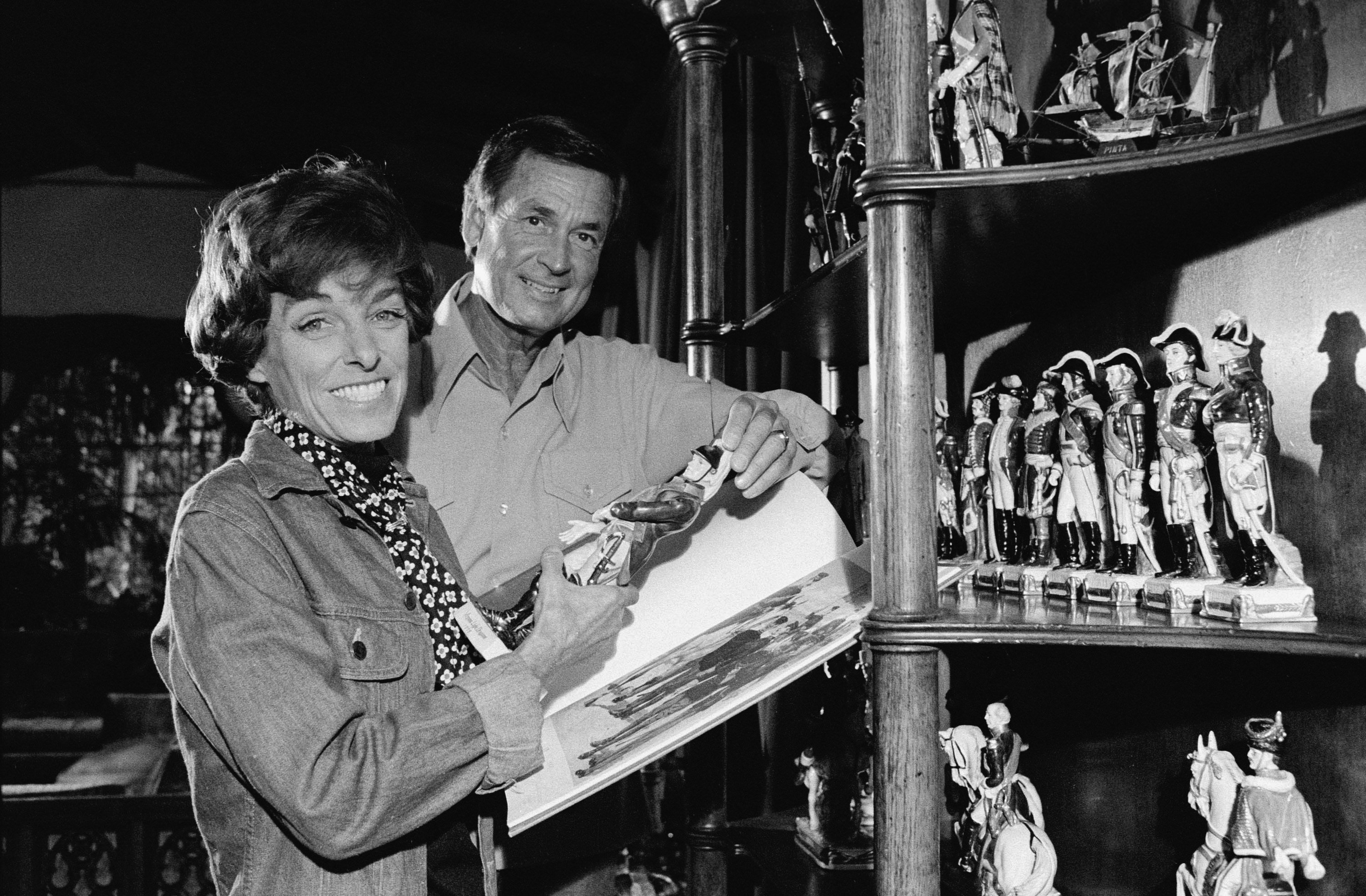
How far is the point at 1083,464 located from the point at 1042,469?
A: 0.07m

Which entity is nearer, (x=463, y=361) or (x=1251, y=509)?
(x=1251, y=509)

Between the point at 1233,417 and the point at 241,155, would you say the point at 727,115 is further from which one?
the point at 241,155

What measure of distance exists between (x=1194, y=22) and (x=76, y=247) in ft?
36.7

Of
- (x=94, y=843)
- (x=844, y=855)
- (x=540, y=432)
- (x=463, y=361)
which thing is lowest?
(x=94, y=843)

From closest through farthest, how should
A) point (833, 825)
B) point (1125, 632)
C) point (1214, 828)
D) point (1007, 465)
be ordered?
point (1125, 632) → point (1214, 828) → point (1007, 465) → point (833, 825)

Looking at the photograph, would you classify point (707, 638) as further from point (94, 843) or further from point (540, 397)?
point (94, 843)

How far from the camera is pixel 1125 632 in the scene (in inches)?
49.4

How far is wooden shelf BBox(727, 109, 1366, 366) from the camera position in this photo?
1252 mm

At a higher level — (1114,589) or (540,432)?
(540,432)

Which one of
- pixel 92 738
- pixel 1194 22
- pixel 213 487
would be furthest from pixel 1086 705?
pixel 92 738

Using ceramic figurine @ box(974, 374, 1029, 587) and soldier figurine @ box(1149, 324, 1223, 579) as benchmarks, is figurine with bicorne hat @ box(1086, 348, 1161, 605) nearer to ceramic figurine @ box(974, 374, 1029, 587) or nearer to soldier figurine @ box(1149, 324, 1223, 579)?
soldier figurine @ box(1149, 324, 1223, 579)

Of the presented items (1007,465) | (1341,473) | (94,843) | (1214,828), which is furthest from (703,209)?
(94,843)

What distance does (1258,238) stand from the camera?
1.49 m

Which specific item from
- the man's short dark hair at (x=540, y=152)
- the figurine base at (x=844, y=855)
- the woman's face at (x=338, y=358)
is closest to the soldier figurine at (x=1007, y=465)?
the figurine base at (x=844, y=855)
